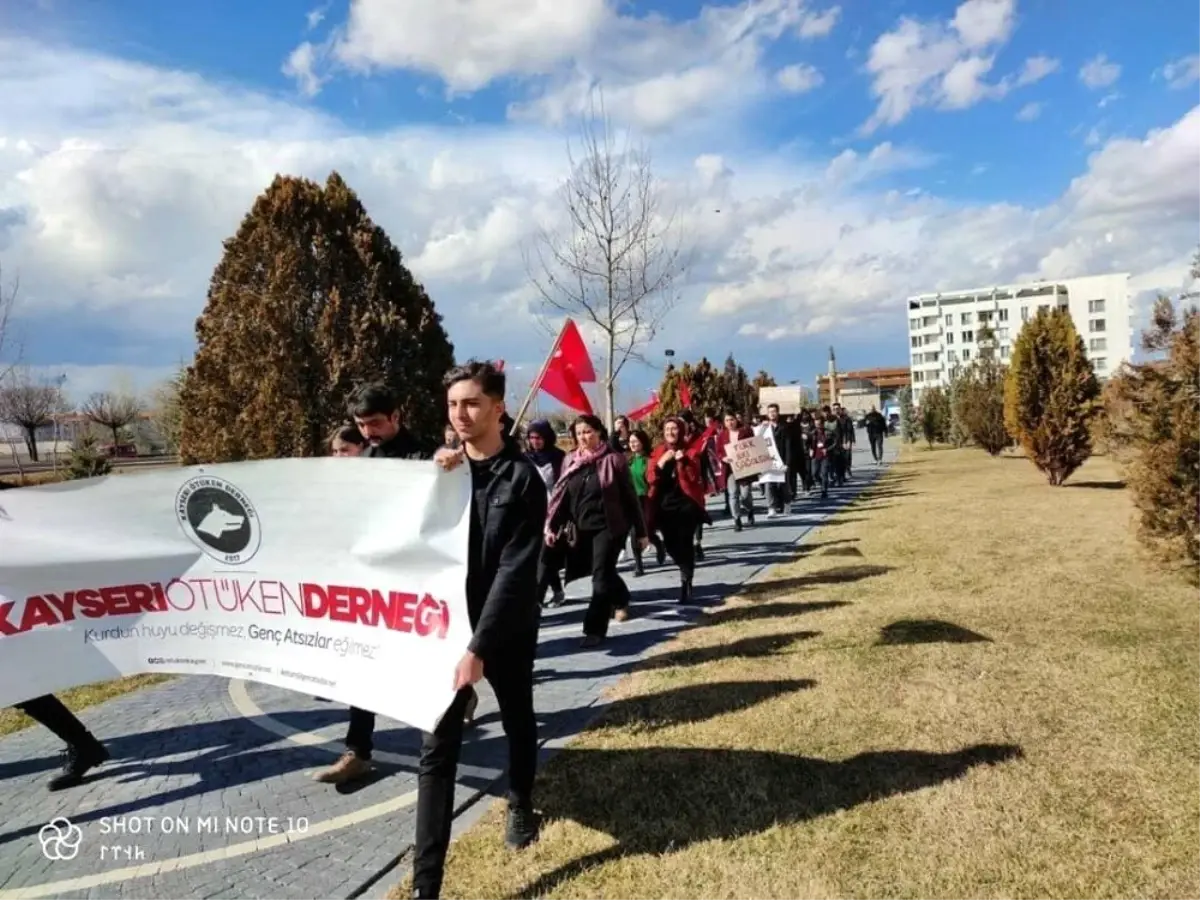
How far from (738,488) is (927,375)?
11902 cm

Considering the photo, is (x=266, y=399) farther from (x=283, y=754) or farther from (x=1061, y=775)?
(x=1061, y=775)

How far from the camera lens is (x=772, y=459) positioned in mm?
15023

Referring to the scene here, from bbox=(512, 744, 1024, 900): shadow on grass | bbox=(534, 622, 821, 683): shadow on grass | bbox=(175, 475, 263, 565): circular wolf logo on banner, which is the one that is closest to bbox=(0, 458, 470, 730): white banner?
bbox=(175, 475, 263, 565): circular wolf logo on banner

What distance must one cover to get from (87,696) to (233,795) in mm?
2838

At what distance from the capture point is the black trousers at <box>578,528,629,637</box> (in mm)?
7102

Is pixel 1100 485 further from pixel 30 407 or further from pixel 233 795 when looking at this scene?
pixel 30 407

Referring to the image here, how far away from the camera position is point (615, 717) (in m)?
5.16

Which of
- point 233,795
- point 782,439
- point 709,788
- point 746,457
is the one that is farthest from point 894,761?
point 782,439

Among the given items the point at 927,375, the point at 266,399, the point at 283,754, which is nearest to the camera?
the point at 283,754

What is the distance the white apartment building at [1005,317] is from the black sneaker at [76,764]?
114m

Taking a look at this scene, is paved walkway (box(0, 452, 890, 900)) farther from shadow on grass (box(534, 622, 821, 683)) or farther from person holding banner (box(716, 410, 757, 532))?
person holding banner (box(716, 410, 757, 532))

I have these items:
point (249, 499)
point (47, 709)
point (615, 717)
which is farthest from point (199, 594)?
point (615, 717)

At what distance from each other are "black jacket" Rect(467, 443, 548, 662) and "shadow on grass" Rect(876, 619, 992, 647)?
4013 millimetres

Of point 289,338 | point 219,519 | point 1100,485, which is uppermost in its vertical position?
point 289,338
